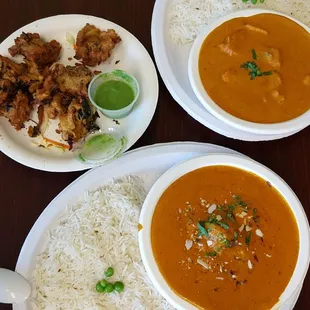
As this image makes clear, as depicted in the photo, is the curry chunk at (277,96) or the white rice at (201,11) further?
the white rice at (201,11)

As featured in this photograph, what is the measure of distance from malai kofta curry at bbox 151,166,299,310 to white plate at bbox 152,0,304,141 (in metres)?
0.38

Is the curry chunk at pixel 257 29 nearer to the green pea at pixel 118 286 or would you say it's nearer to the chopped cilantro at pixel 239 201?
the chopped cilantro at pixel 239 201

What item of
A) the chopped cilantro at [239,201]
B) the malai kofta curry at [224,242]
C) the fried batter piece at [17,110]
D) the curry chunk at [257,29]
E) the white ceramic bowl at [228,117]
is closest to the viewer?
the malai kofta curry at [224,242]

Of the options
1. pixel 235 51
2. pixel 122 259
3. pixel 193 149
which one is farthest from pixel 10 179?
pixel 235 51

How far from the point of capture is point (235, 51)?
8.83ft

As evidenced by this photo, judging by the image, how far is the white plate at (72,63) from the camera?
2576 millimetres

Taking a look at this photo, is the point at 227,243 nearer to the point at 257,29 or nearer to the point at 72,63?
the point at 257,29

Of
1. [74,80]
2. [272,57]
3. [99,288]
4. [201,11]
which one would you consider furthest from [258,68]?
[99,288]

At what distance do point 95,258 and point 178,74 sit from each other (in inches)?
47.9

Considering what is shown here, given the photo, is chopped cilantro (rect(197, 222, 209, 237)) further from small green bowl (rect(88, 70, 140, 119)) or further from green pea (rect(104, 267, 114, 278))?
small green bowl (rect(88, 70, 140, 119))

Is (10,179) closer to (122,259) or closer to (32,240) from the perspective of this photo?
(32,240)

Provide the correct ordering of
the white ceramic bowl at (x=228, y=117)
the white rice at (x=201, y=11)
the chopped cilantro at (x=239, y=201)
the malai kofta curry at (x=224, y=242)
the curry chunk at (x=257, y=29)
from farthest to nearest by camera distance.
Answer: the white rice at (x=201, y=11)
the curry chunk at (x=257, y=29)
the white ceramic bowl at (x=228, y=117)
the chopped cilantro at (x=239, y=201)
the malai kofta curry at (x=224, y=242)

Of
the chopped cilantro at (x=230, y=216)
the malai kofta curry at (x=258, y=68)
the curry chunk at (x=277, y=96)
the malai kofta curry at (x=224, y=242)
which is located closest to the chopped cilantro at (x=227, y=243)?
the malai kofta curry at (x=224, y=242)

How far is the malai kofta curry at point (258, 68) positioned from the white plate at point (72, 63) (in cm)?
36
